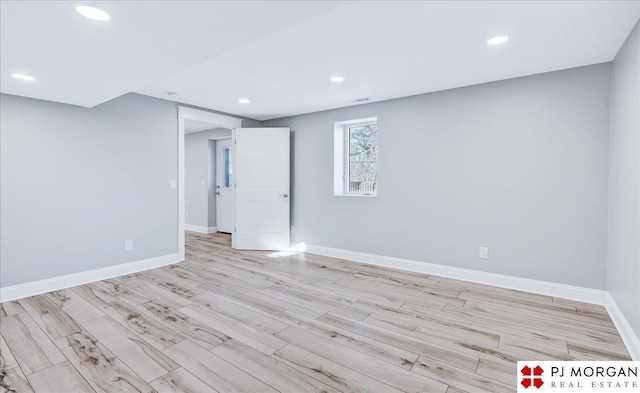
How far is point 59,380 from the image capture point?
5.78 ft

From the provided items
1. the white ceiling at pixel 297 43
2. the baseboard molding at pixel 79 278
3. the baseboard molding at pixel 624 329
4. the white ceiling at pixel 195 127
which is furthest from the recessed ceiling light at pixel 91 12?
the white ceiling at pixel 195 127

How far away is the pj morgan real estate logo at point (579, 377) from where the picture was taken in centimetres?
164

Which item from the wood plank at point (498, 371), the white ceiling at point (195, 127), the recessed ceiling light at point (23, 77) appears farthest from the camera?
the white ceiling at point (195, 127)

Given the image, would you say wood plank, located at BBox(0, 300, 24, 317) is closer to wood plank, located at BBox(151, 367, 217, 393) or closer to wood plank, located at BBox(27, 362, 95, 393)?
wood plank, located at BBox(27, 362, 95, 393)

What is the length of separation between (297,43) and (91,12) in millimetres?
1357

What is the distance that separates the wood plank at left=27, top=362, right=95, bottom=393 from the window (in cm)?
354

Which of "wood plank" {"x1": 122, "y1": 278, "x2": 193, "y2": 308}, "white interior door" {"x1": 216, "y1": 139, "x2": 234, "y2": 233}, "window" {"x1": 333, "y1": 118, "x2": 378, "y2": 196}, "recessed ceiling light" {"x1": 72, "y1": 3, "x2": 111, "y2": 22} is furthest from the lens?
"white interior door" {"x1": 216, "y1": 139, "x2": 234, "y2": 233}

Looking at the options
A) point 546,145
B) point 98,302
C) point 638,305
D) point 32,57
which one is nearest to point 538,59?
point 546,145

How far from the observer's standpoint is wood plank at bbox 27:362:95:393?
1.68m

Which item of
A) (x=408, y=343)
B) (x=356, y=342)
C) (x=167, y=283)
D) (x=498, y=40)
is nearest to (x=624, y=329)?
(x=408, y=343)

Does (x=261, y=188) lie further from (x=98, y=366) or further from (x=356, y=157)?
(x=98, y=366)

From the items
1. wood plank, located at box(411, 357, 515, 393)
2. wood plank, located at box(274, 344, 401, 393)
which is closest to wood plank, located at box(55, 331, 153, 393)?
wood plank, located at box(274, 344, 401, 393)

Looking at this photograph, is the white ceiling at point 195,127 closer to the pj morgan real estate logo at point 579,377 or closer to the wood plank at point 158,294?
the wood plank at point 158,294

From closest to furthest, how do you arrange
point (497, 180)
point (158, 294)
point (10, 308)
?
1. point (10, 308)
2. point (158, 294)
3. point (497, 180)
